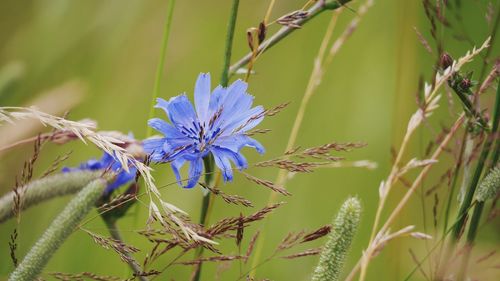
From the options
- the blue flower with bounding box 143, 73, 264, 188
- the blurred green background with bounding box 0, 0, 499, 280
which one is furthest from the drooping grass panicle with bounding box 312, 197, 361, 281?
the blurred green background with bounding box 0, 0, 499, 280

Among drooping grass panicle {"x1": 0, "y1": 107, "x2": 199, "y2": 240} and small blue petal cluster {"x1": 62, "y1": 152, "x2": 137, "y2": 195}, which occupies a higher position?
drooping grass panicle {"x1": 0, "y1": 107, "x2": 199, "y2": 240}

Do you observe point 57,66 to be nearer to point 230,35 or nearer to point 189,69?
point 189,69

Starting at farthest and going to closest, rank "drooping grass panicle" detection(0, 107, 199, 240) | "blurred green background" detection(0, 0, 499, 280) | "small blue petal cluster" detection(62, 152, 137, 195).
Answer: "blurred green background" detection(0, 0, 499, 280) → "small blue petal cluster" detection(62, 152, 137, 195) → "drooping grass panicle" detection(0, 107, 199, 240)

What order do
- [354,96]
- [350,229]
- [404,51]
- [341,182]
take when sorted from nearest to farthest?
[350,229] → [404,51] → [341,182] → [354,96]

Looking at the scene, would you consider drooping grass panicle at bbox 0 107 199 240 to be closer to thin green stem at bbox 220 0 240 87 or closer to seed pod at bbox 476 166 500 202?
thin green stem at bbox 220 0 240 87

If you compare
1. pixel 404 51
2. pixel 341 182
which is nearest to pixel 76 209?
pixel 404 51

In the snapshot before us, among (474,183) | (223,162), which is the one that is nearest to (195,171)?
(223,162)

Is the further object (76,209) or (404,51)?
(404,51)

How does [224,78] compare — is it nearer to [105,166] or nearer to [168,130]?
[168,130]
